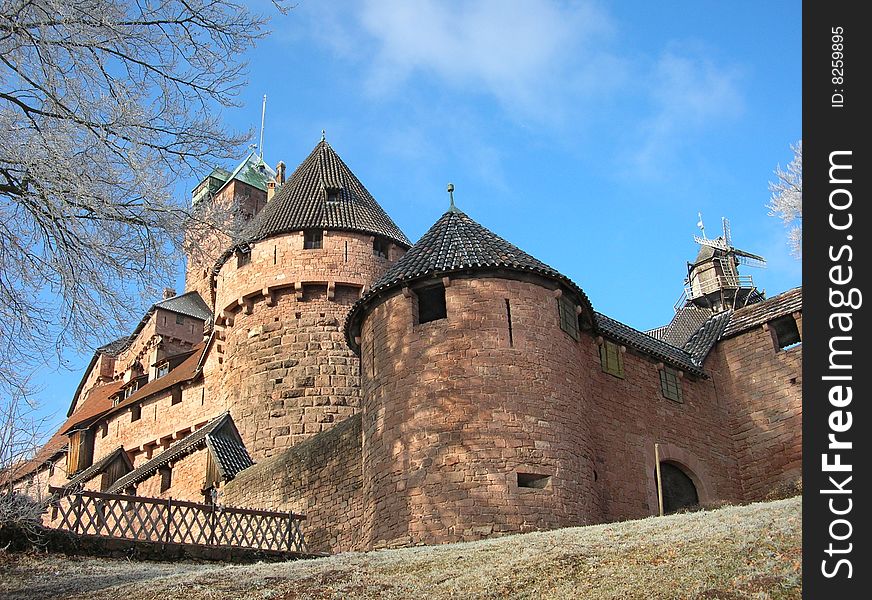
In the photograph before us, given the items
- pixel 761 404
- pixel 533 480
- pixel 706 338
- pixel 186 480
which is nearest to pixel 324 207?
pixel 186 480

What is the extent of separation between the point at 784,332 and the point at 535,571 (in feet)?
54.9

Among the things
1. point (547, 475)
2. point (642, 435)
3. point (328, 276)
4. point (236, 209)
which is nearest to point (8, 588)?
point (236, 209)

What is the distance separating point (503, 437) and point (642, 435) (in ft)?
18.1

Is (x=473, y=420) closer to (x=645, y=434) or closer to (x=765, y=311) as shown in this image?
(x=645, y=434)

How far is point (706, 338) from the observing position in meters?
26.7

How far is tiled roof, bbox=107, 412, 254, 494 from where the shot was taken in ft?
82.2

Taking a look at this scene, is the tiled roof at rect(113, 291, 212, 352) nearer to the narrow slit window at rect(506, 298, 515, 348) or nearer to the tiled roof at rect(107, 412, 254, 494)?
the tiled roof at rect(107, 412, 254, 494)

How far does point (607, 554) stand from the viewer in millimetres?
11617

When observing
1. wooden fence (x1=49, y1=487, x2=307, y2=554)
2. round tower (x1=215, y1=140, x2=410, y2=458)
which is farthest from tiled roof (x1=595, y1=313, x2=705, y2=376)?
wooden fence (x1=49, y1=487, x2=307, y2=554)

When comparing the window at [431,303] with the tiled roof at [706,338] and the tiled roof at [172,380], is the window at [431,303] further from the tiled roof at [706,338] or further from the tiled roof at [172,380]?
the tiled roof at [172,380]

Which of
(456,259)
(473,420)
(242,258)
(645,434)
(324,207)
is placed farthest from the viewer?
(324,207)

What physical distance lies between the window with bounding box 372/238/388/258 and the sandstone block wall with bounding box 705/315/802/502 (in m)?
10.2

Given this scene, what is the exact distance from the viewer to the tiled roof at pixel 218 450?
82.2 ft

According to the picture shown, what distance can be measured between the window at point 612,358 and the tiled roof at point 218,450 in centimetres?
971
